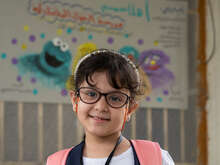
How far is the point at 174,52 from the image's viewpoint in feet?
8.90

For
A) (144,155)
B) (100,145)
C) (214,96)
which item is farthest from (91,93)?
(214,96)

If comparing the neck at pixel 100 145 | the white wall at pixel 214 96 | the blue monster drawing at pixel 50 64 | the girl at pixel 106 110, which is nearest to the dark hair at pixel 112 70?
the girl at pixel 106 110

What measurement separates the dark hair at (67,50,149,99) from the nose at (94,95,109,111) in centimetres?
6

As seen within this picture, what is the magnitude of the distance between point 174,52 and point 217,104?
21.0 inches

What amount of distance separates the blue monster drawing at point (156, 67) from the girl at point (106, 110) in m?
1.35

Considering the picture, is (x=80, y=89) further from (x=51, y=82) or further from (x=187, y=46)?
(x=187, y=46)

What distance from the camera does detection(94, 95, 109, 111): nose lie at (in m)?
1.10

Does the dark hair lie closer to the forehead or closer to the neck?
the forehead

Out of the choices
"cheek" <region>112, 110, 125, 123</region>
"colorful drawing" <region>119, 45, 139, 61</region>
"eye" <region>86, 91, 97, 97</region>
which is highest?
"colorful drawing" <region>119, 45, 139, 61</region>

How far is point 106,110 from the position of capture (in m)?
1.10

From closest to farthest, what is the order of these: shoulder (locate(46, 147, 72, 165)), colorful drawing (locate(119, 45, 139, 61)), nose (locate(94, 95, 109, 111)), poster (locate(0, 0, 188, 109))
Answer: nose (locate(94, 95, 109, 111)) → shoulder (locate(46, 147, 72, 165)) → poster (locate(0, 0, 188, 109)) → colorful drawing (locate(119, 45, 139, 61))

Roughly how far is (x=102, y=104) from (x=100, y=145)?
0.58 ft

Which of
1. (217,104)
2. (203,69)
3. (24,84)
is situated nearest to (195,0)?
(203,69)

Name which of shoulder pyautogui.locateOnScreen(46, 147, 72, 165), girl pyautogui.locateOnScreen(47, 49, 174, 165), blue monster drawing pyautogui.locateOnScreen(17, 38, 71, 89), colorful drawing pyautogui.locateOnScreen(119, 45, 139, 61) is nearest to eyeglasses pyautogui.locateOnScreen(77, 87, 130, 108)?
girl pyautogui.locateOnScreen(47, 49, 174, 165)
